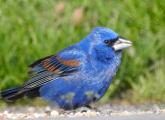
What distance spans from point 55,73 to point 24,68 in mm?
1255

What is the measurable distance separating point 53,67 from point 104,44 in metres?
0.48

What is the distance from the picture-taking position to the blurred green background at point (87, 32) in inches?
323

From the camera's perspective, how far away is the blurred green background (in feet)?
26.9

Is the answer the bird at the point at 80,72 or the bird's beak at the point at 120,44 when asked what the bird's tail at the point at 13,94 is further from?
the bird's beak at the point at 120,44

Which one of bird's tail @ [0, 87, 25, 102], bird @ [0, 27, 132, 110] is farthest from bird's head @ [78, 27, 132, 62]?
bird's tail @ [0, 87, 25, 102]

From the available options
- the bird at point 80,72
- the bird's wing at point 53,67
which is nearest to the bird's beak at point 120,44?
the bird at point 80,72

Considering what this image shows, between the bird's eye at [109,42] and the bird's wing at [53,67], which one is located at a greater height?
the bird's eye at [109,42]

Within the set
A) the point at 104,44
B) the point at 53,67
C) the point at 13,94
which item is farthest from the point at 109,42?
the point at 13,94

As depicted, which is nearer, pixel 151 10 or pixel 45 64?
pixel 45 64

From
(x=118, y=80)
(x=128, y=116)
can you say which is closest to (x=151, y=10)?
(x=118, y=80)

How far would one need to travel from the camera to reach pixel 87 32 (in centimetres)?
846

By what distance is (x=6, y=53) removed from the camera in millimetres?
8320

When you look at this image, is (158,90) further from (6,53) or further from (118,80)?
(6,53)

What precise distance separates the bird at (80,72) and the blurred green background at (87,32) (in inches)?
42.2
